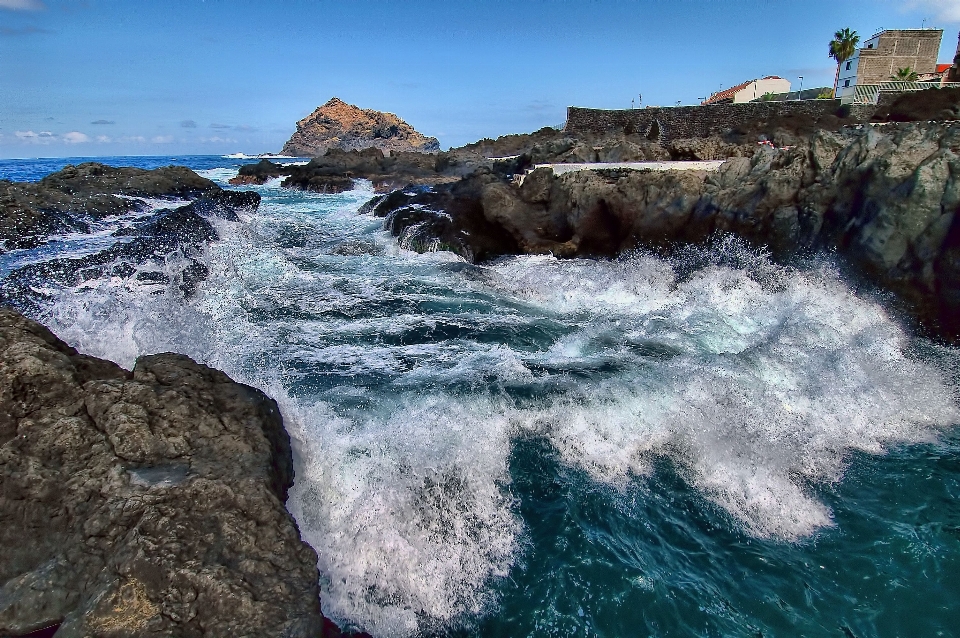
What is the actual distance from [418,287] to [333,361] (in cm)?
469

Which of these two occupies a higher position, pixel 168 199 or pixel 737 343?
pixel 168 199

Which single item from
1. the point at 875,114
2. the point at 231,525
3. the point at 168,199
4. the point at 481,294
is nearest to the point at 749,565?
the point at 231,525

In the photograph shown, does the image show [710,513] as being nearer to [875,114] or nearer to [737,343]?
[737,343]

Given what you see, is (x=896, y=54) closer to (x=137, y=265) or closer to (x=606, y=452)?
(x=606, y=452)

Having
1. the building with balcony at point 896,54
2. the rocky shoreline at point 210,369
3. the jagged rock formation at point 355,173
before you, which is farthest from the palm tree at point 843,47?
the jagged rock formation at point 355,173

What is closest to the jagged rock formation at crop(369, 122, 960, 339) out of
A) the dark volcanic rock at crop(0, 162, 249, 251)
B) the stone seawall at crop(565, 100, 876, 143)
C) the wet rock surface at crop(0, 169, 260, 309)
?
the wet rock surface at crop(0, 169, 260, 309)

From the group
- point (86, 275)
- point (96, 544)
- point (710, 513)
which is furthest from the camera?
point (86, 275)

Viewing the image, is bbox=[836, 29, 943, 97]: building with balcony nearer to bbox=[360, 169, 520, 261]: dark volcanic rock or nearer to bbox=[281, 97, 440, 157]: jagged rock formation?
bbox=[360, 169, 520, 261]: dark volcanic rock

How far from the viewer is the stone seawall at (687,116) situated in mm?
31219

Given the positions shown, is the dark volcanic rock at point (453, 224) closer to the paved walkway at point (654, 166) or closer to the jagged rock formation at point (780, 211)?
the jagged rock formation at point (780, 211)

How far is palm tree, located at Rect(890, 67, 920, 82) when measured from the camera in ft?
105

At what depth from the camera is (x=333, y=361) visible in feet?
25.6

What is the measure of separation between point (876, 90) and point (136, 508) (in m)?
40.6

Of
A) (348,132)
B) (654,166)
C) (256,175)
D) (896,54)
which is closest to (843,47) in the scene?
(896,54)
